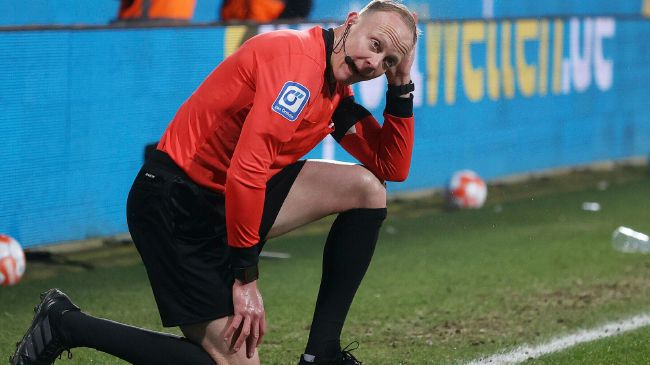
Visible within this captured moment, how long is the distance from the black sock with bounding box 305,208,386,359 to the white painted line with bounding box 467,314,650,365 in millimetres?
887

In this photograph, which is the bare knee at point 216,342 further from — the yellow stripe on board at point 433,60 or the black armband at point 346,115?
the yellow stripe on board at point 433,60

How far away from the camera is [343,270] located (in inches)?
161

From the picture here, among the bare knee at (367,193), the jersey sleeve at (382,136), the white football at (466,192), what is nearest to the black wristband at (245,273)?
the bare knee at (367,193)

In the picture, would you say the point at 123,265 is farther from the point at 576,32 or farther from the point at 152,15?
the point at 576,32

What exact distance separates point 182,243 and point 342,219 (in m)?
0.61

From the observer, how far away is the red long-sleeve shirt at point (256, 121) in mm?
3469

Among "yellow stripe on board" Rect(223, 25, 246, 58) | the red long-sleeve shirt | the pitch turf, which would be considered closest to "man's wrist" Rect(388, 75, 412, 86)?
the red long-sleeve shirt

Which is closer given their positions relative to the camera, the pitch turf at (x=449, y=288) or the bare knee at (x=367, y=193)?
the bare knee at (x=367, y=193)

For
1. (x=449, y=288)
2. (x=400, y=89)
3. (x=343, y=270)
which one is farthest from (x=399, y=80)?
(x=449, y=288)

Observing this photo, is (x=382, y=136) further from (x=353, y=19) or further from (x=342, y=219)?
(x=353, y=19)

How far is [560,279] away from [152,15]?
3.80 metres

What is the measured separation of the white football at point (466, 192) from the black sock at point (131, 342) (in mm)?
5208

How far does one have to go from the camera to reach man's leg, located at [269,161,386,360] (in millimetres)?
4082

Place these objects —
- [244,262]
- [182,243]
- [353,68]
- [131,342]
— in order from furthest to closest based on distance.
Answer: [131,342] < [182,243] < [353,68] < [244,262]
